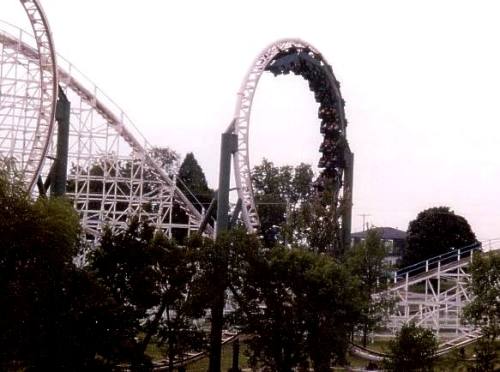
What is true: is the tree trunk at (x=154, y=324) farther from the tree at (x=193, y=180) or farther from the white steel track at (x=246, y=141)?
the tree at (x=193, y=180)

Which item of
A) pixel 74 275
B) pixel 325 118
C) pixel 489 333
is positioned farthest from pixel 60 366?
pixel 325 118

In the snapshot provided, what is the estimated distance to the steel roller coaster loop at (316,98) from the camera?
20.5 m

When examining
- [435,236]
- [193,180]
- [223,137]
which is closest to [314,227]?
[223,137]

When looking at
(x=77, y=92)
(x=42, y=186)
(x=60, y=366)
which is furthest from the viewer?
(x=77, y=92)

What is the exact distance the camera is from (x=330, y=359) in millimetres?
13594

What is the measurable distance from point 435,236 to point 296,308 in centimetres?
3486

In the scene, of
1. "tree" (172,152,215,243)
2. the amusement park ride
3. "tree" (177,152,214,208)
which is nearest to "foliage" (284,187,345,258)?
the amusement park ride

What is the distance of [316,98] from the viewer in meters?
23.5

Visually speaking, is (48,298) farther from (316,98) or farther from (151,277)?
(316,98)

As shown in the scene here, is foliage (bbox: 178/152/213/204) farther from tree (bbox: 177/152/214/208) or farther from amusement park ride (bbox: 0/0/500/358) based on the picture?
amusement park ride (bbox: 0/0/500/358)

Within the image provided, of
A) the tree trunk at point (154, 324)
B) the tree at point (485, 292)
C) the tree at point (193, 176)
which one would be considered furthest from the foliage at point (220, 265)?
the tree at point (193, 176)

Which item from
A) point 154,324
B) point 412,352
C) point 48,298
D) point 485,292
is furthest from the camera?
point 485,292

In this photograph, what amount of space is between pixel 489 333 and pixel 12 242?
762cm

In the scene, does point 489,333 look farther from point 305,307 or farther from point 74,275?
point 74,275
